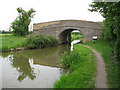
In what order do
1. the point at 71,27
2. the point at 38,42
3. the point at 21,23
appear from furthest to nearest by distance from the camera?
the point at 21,23 → the point at 71,27 → the point at 38,42

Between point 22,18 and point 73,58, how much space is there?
21342 mm

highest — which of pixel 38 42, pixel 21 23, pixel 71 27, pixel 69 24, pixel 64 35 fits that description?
pixel 21 23

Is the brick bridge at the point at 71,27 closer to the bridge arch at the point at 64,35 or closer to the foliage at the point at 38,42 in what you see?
the bridge arch at the point at 64,35

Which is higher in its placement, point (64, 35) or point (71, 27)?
point (71, 27)

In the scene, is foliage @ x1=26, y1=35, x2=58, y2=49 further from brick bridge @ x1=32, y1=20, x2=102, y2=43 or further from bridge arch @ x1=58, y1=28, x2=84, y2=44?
bridge arch @ x1=58, y1=28, x2=84, y2=44

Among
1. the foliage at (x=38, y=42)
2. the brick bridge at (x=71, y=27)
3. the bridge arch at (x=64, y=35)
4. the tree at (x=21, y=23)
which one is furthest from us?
the tree at (x=21, y=23)

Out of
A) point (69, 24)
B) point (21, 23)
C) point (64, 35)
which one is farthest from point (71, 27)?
point (21, 23)

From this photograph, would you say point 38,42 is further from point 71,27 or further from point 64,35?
point 64,35

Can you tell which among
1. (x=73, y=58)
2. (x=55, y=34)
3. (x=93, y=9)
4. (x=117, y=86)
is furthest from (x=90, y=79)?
(x=55, y=34)

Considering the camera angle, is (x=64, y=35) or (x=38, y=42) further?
(x=64, y=35)

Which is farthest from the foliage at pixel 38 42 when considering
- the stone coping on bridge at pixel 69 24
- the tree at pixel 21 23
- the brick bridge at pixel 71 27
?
the tree at pixel 21 23

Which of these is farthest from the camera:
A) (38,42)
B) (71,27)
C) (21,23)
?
(21,23)

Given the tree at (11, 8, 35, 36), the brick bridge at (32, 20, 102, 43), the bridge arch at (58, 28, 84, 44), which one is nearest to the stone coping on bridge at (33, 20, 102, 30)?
the brick bridge at (32, 20, 102, 43)

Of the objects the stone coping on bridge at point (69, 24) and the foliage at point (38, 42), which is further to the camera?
the stone coping on bridge at point (69, 24)
